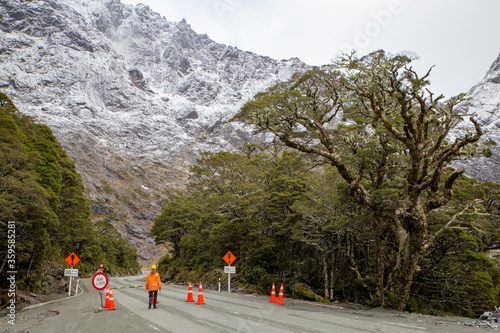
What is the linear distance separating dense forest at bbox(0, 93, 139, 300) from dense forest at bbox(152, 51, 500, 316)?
10.5m

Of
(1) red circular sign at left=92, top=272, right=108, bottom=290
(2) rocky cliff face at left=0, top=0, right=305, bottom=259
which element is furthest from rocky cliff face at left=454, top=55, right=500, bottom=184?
(1) red circular sign at left=92, top=272, right=108, bottom=290

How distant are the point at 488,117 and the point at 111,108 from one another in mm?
174639

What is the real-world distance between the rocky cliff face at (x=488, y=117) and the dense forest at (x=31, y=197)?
10225cm

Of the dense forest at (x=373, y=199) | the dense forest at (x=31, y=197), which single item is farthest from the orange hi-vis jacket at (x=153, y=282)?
the dense forest at (x=373, y=199)

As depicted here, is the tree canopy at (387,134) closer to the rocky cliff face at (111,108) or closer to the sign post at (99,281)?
the sign post at (99,281)

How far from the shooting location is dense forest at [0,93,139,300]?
14203mm

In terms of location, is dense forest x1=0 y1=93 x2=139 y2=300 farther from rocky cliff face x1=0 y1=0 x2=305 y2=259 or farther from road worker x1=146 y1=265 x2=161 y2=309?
rocky cliff face x1=0 y1=0 x2=305 y2=259

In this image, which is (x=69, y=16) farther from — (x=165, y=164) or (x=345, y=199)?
(x=345, y=199)

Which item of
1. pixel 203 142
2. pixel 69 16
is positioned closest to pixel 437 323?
pixel 203 142

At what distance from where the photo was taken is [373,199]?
12672 millimetres

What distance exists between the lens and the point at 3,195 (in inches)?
503

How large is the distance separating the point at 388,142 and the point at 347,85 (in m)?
3.00

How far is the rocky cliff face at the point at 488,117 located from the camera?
10319 cm

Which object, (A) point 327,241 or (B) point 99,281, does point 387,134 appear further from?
(B) point 99,281
